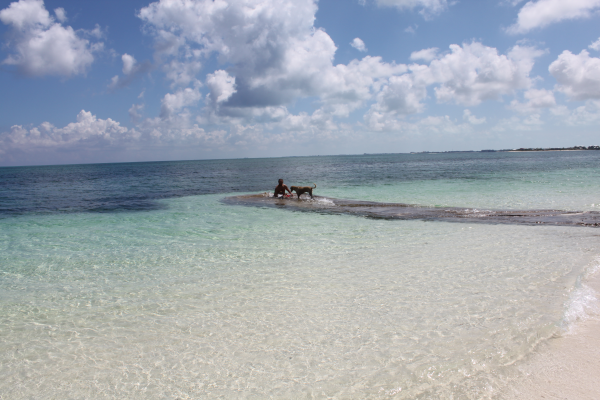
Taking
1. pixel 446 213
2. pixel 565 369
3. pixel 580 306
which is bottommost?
pixel 565 369

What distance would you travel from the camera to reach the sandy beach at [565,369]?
3703 millimetres

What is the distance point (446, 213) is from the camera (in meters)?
16.8

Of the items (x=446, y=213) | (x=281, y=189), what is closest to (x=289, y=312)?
(x=446, y=213)

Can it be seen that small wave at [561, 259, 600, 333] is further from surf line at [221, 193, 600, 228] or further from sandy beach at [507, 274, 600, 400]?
surf line at [221, 193, 600, 228]

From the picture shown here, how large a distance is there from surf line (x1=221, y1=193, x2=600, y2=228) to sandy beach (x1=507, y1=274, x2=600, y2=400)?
10.2 m

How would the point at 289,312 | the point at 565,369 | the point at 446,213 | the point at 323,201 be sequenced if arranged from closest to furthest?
the point at 565,369, the point at 289,312, the point at 446,213, the point at 323,201

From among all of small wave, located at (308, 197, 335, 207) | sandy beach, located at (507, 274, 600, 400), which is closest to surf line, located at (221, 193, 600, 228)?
small wave, located at (308, 197, 335, 207)

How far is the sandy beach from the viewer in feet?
12.1

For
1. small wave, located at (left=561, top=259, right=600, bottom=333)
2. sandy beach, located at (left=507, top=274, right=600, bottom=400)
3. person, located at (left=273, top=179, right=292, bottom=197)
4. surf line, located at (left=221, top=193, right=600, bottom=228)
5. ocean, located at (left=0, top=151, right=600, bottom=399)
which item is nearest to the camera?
sandy beach, located at (left=507, top=274, right=600, bottom=400)

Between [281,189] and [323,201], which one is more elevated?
[281,189]

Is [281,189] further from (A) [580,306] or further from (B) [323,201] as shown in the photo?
(A) [580,306]

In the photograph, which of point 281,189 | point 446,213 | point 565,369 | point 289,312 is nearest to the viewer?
point 565,369

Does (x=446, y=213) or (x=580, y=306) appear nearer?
(x=580, y=306)

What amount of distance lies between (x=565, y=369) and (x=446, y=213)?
1340cm
